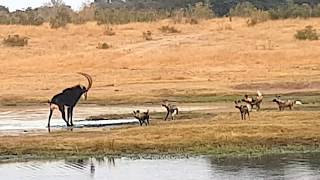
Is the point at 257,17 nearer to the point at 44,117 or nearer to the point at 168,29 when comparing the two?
the point at 168,29

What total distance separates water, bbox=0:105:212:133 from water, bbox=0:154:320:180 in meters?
7.55

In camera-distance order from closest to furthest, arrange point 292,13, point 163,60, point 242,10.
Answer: point 163,60
point 292,13
point 242,10

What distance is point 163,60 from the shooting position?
56.0 metres

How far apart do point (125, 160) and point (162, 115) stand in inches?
420

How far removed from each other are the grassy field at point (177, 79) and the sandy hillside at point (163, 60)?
0.06 metres

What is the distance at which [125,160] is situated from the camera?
82.1ft

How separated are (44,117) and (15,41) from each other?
1071 inches

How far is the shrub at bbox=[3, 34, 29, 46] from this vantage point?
63.0 m

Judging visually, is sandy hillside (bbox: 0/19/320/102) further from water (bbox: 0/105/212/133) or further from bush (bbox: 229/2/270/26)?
water (bbox: 0/105/212/133)

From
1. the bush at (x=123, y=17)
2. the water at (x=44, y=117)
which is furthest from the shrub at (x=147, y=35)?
the water at (x=44, y=117)

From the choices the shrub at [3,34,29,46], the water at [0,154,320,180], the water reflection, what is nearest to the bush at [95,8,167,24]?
the shrub at [3,34,29,46]

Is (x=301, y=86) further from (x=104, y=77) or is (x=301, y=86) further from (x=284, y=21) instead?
(x=284, y=21)

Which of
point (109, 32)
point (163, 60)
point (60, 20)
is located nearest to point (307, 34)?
point (163, 60)

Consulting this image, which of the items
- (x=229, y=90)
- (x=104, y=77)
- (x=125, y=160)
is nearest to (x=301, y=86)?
(x=229, y=90)
